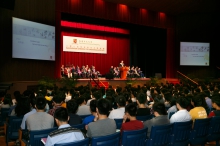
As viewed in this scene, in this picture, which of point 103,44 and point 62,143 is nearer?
point 62,143

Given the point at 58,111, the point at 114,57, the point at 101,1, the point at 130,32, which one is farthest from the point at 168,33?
the point at 58,111

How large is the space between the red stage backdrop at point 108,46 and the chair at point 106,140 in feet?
44.7

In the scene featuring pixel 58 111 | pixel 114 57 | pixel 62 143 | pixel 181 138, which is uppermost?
pixel 114 57

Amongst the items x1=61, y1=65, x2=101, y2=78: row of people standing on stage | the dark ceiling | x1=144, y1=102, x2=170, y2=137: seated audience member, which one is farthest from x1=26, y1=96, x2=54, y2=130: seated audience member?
the dark ceiling

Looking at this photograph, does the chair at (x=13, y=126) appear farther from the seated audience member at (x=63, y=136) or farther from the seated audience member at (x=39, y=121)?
the seated audience member at (x=63, y=136)

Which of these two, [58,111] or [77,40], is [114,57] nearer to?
[77,40]

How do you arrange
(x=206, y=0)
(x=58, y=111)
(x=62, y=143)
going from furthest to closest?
(x=206, y=0), (x=58, y=111), (x=62, y=143)

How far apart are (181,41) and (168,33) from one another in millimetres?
1137

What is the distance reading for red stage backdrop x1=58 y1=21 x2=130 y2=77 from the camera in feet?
54.6

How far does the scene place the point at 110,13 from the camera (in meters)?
15.9

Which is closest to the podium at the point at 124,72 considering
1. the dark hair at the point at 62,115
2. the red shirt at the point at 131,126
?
the red shirt at the point at 131,126

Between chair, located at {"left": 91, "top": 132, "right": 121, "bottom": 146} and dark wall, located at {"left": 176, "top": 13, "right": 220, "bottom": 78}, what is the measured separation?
17065mm

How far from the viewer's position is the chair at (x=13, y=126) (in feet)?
14.3

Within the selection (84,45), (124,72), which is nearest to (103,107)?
(124,72)
